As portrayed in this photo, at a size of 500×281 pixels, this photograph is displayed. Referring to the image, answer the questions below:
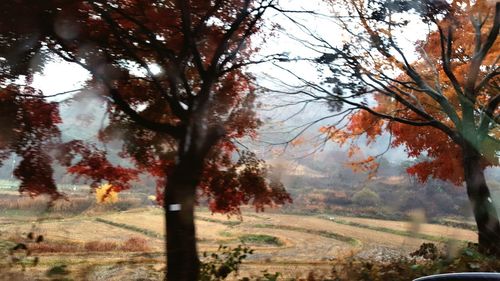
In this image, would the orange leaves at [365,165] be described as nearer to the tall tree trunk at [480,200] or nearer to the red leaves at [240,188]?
the tall tree trunk at [480,200]

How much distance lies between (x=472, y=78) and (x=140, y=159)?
829 cm

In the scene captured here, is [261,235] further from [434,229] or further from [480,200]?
[434,229]

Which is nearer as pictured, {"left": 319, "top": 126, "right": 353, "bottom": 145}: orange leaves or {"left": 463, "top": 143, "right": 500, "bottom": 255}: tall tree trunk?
{"left": 463, "top": 143, "right": 500, "bottom": 255}: tall tree trunk

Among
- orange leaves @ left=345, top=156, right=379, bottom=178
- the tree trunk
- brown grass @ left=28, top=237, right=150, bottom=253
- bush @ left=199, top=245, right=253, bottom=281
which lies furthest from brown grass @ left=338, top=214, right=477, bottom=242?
the tree trunk

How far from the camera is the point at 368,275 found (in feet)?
22.0

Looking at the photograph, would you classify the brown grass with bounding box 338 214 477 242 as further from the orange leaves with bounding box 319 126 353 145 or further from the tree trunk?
the tree trunk

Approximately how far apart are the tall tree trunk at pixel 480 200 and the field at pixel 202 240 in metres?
1.53

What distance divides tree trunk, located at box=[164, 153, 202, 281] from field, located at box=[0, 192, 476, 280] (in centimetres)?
205

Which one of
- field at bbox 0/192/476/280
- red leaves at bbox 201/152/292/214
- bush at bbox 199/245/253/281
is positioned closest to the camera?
bush at bbox 199/245/253/281

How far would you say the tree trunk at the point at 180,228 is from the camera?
5211mm

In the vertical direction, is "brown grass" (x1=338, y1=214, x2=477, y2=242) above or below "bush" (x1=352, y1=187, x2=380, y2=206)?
below

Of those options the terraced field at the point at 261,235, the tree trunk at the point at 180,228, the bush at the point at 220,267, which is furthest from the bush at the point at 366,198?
the tree trunk at the point at 180,228

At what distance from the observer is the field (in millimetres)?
8031

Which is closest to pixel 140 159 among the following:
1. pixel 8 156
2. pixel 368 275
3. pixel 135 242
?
pixel 8 156
